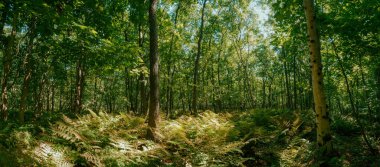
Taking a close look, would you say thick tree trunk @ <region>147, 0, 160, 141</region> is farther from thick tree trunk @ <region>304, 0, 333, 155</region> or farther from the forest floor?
thick tree trunk @ <region>304, 0, 333, 155</region>

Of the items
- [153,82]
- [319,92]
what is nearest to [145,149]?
[153,82]

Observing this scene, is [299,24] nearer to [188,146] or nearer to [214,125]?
[214,125]

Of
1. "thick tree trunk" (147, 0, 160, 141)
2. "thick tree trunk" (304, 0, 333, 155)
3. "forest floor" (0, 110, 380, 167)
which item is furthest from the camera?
"thick tree trunk" (147, 0, 160, 141)

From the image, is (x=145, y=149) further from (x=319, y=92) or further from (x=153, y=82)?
(x=319, y=92)

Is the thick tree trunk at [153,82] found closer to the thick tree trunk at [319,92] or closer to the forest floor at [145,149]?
the forest floor at [145,149]

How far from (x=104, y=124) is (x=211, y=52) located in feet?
73.0

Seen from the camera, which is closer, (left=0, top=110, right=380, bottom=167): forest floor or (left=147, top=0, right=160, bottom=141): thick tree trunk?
(left=0, top=110, right=380, bottom=167): forest floor

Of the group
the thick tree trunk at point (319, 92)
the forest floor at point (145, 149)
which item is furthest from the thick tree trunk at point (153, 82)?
the thick tree trunk at point (319, 92)

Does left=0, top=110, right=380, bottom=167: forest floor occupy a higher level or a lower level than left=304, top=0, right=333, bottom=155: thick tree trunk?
lower

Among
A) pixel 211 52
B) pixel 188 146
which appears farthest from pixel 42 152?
pixel 211 52

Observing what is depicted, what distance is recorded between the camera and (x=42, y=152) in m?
5.03

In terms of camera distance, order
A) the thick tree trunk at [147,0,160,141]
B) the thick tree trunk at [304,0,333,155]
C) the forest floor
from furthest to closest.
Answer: the thick tree trunk at [147,0,160,141], the thick tree trunk at [304,0,333,155], the forest floor

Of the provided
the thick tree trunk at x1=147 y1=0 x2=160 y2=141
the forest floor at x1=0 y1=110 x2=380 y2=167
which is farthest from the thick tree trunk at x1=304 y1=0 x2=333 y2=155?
the thick tree trunk at x1=147 y1=0 x2=160 y2=141

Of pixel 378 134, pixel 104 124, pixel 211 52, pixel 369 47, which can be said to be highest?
pixel 211 52
